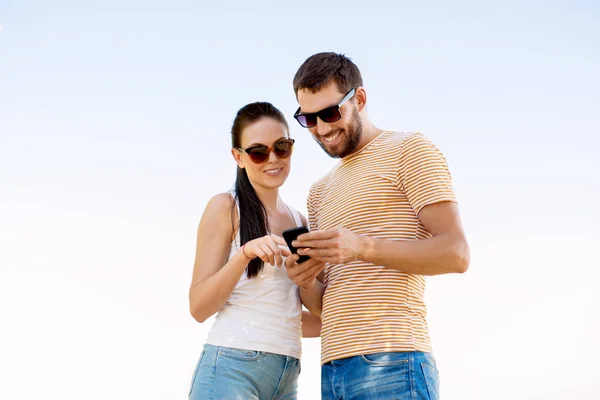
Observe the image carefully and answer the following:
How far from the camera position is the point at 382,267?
419 centimetres

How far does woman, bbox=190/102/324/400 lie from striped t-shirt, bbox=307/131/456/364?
352 millimetres

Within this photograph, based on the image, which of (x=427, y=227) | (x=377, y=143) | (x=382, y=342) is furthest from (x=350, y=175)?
(x=382, y=342)

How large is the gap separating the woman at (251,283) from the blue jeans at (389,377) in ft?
1.92

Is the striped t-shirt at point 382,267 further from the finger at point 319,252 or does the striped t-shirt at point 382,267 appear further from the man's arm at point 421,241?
the finger at point 319,252

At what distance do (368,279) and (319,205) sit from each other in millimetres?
991

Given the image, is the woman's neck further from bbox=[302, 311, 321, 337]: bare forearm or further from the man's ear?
the man's ear

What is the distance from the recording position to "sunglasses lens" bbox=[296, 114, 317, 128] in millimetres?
4785

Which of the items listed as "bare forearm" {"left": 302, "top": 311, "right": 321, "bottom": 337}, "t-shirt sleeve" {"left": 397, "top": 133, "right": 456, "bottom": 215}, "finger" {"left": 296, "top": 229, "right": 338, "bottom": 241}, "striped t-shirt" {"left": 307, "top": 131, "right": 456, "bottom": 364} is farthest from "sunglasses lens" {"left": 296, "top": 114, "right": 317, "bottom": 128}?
"bare forearm" {"left": 302, "top": 311, "right": 321, "bottom": 337}

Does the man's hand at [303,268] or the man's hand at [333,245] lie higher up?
the man's hand at [333,245]

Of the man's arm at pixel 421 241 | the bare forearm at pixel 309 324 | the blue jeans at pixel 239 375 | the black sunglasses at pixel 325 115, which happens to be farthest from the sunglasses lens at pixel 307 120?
the blue jeans at pixel 239 375

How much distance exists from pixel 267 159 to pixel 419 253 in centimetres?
165

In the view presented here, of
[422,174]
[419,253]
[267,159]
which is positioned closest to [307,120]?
[267,159]

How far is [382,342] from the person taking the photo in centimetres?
396

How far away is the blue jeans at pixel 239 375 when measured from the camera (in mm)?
4137
